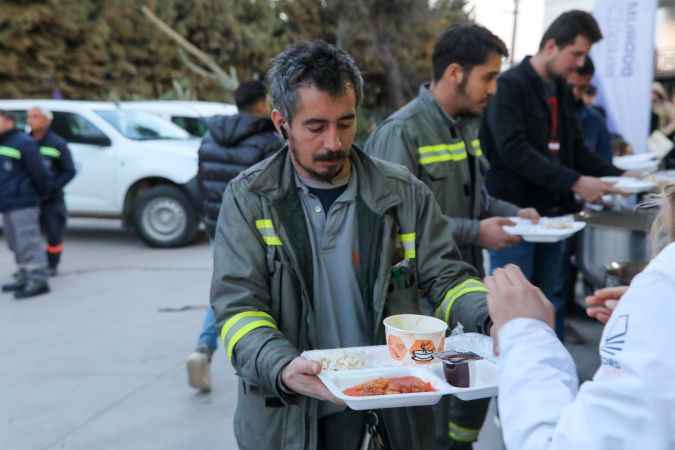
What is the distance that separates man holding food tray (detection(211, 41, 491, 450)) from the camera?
2.12 m

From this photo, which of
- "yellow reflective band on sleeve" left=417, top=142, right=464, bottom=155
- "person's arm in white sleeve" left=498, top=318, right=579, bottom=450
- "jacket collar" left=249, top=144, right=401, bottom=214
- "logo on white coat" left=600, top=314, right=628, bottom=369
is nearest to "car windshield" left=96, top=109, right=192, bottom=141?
"yellow reflective band on sleeve" left=417, top=142, right=464, bottom=155

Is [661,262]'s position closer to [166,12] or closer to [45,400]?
[45,400]

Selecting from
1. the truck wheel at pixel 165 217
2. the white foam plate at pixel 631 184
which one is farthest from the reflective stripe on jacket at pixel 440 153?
the truck wheel at pixel 165 217

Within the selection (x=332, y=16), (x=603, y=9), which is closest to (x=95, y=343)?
(x=603, y=9)

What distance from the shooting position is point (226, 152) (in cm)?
485

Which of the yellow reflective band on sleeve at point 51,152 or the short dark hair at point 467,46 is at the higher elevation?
the short dark hair at point 467,46

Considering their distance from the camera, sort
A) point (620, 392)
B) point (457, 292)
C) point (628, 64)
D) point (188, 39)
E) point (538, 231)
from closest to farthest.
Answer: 1. point (620, 392)
2. point (457, 292)
3. point (538, 231)
4. point (628, 64)
5. point (188, 39)

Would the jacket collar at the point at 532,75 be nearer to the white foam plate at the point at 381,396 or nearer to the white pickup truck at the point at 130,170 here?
the white foam plate at the point at 381,396

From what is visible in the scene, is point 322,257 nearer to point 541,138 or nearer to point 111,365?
point 541,138

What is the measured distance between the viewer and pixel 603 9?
8422 mm

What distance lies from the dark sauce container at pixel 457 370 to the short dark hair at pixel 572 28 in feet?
9.86

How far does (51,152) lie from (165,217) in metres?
2.25

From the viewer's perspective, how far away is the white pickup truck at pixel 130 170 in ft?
34.2

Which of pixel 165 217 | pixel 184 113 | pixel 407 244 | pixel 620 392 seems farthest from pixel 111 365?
pixel 184 113
